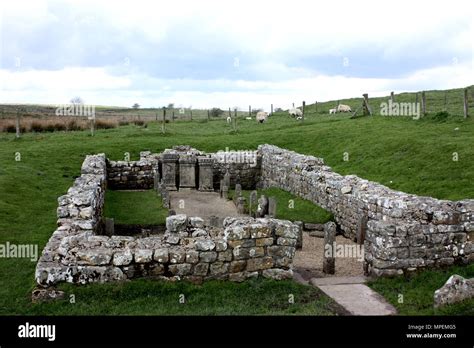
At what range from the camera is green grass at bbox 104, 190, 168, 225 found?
1916cm

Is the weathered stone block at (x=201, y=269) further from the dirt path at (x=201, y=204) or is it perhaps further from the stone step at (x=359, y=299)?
the dirt path at (x=201, y=204)

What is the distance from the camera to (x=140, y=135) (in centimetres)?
3862

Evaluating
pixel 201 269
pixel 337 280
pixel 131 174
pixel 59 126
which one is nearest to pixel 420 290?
pixel 337 280

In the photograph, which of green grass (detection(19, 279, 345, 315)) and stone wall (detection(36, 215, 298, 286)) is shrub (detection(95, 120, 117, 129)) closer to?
stone wall (detection(36, 215, 298, 286))

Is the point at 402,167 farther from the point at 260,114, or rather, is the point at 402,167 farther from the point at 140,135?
the point at 260,114

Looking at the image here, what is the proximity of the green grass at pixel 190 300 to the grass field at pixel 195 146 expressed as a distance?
4 cm

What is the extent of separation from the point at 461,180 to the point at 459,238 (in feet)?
25.7

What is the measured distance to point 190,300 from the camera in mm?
10688

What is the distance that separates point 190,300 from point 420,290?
5079mm

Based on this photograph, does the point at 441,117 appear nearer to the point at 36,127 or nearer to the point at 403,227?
the point at 403,227

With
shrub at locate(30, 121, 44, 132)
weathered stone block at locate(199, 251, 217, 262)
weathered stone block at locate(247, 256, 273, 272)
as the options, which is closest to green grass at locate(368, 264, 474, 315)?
weathered stone block at locate(247, 256, 273, 272)

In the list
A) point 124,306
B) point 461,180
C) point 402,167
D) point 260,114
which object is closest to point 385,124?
point 402,167

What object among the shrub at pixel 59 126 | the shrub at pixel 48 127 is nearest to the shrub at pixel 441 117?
the shrub at pixel 59 126

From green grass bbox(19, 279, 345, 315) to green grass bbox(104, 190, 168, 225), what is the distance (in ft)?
26.1
